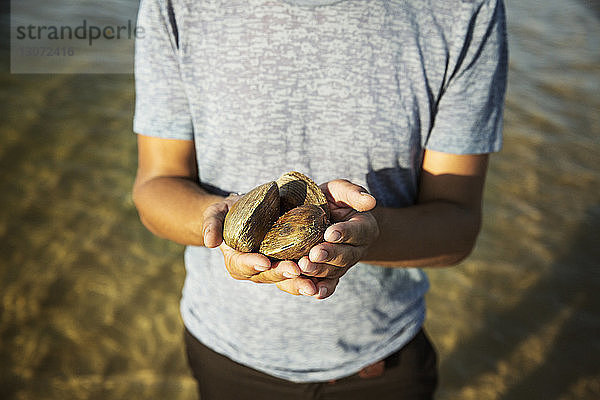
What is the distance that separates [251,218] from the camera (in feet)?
4.84

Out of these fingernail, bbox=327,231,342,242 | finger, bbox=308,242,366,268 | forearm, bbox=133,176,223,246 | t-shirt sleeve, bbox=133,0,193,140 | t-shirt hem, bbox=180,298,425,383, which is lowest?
t-shirt hem, bbox=180,298,425,383

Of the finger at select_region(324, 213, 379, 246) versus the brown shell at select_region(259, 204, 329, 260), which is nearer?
the finger at select_region(324, 213, 379, 246)

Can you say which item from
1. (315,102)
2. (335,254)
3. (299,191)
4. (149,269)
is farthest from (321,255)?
(149,269)

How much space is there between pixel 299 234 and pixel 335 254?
0.22m

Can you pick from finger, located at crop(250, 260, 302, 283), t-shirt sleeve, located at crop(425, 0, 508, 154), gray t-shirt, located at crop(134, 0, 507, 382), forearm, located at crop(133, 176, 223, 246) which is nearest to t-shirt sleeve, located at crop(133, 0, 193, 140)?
gray t-shirt, located at crop(134, 0, 507, 382)

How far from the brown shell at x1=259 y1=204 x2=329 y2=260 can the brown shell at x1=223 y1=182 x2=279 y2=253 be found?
0.20 ft

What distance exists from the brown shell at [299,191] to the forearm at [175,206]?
21 centimetres

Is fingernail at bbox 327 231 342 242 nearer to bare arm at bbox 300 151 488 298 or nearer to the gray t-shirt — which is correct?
bare arm at bbox 300 151 488 298

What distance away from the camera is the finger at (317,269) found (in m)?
1.24

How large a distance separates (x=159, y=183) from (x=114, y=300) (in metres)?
2.80

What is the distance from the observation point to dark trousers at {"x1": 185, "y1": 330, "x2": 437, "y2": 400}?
189 centimetres

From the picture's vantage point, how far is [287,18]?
5.23 feet

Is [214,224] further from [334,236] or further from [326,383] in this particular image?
[326,383]

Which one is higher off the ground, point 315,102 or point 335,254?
point 315,102
